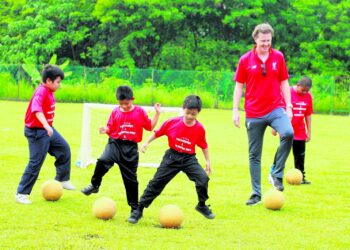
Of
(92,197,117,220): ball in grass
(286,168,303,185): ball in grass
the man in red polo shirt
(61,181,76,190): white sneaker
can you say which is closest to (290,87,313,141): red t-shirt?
(286,168,303,185): ball in grass

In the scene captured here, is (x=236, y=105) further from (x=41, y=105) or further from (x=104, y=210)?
(x=41, y=105)

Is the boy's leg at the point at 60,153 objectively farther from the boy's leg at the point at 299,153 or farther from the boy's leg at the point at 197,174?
the boy's leg at the point at 299,153

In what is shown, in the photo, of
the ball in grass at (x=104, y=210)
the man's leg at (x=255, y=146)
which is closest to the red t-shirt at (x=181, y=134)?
the ball in grass at (x=104, y=210)

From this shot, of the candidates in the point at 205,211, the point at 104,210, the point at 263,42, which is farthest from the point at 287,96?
the point at 104,210

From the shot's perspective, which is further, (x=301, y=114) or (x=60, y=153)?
(x=301, y=114)

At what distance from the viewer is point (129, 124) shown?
7.82m

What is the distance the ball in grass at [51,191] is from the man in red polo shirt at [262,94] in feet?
8.25

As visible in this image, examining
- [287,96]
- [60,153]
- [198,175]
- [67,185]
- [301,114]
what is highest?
[287,96]

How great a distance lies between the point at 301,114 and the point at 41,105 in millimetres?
4494

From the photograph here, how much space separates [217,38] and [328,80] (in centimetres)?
1179

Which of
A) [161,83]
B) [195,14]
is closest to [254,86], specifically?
[161,83]

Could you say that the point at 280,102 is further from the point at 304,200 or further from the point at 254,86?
the point at 304,200

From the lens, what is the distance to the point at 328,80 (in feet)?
125

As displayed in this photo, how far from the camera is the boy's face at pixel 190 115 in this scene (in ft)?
24.7
